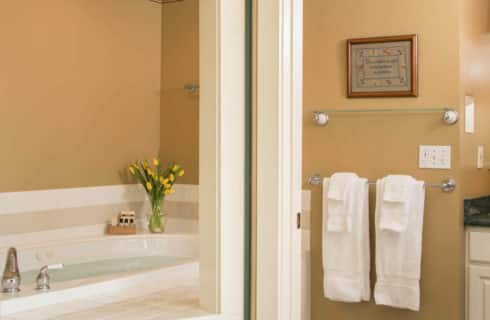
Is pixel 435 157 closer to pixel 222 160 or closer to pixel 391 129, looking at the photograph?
pixel 391 129

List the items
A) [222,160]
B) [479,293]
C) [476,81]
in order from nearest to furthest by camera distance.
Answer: [222,160] → [479,293] → [476,81]

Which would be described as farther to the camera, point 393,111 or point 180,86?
point 180,86

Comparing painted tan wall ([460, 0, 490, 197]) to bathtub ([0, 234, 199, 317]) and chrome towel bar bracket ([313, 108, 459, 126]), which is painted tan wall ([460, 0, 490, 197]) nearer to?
chrome towel bar bracket ([313, 108, 459, 126])

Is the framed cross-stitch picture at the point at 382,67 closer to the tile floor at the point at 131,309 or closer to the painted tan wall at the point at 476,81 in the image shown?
the painted tan wall at the point at 476,81

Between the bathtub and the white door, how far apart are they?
1.41 metres

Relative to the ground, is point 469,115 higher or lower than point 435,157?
higher

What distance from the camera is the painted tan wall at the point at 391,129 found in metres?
3.71

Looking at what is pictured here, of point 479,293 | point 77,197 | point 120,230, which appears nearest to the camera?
point 479,293

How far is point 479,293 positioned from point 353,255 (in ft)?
2.15

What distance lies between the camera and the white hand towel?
368 centimetres

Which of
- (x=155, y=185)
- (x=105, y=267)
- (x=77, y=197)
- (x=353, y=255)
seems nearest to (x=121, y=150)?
(x=155, y=185)

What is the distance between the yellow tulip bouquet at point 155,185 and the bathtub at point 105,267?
0.16 meters

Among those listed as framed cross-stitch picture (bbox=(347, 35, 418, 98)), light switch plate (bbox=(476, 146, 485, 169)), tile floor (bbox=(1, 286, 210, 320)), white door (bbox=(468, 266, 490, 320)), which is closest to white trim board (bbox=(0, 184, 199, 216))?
tile floor (bbox=(1, 286, 210, 320))

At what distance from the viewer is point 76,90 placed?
14.9 ft
